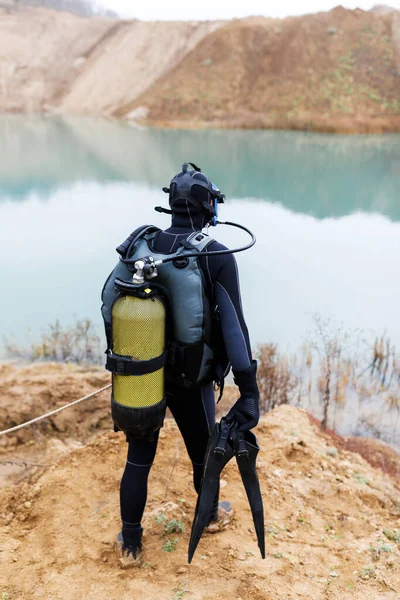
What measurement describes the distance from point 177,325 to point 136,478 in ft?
2.74

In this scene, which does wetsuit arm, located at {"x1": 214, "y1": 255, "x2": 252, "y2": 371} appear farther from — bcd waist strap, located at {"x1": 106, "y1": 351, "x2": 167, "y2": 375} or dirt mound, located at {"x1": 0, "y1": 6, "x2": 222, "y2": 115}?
dirt mound, located at {"x1": 0, "y1": 6, "x2": 222, "y2": 115}

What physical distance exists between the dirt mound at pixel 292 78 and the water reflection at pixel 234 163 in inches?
171

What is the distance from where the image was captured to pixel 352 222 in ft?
46.3

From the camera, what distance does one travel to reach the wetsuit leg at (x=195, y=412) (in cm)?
246

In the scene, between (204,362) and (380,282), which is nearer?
(204,362)

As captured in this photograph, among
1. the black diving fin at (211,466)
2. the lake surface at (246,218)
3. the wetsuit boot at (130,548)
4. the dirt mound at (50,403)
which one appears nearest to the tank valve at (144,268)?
the black diving fin at (211,466)

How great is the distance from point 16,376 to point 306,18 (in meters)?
45.3

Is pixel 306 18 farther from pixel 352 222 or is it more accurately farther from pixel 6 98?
pixel 352 222

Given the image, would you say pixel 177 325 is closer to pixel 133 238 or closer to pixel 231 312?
pixel 231 312

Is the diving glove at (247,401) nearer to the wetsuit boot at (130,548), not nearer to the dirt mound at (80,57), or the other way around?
the wetsuit boot at (130,548)

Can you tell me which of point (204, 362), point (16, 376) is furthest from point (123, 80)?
point (204, 362)

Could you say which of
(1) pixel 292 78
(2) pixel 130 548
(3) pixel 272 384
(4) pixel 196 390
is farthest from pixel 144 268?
(1) pixel 292 78

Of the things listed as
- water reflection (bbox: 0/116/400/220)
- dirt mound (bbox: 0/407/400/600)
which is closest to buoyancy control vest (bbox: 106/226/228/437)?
dirt mound (bbox: 0/407/400/600)

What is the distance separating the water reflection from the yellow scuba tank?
13.2 meters
